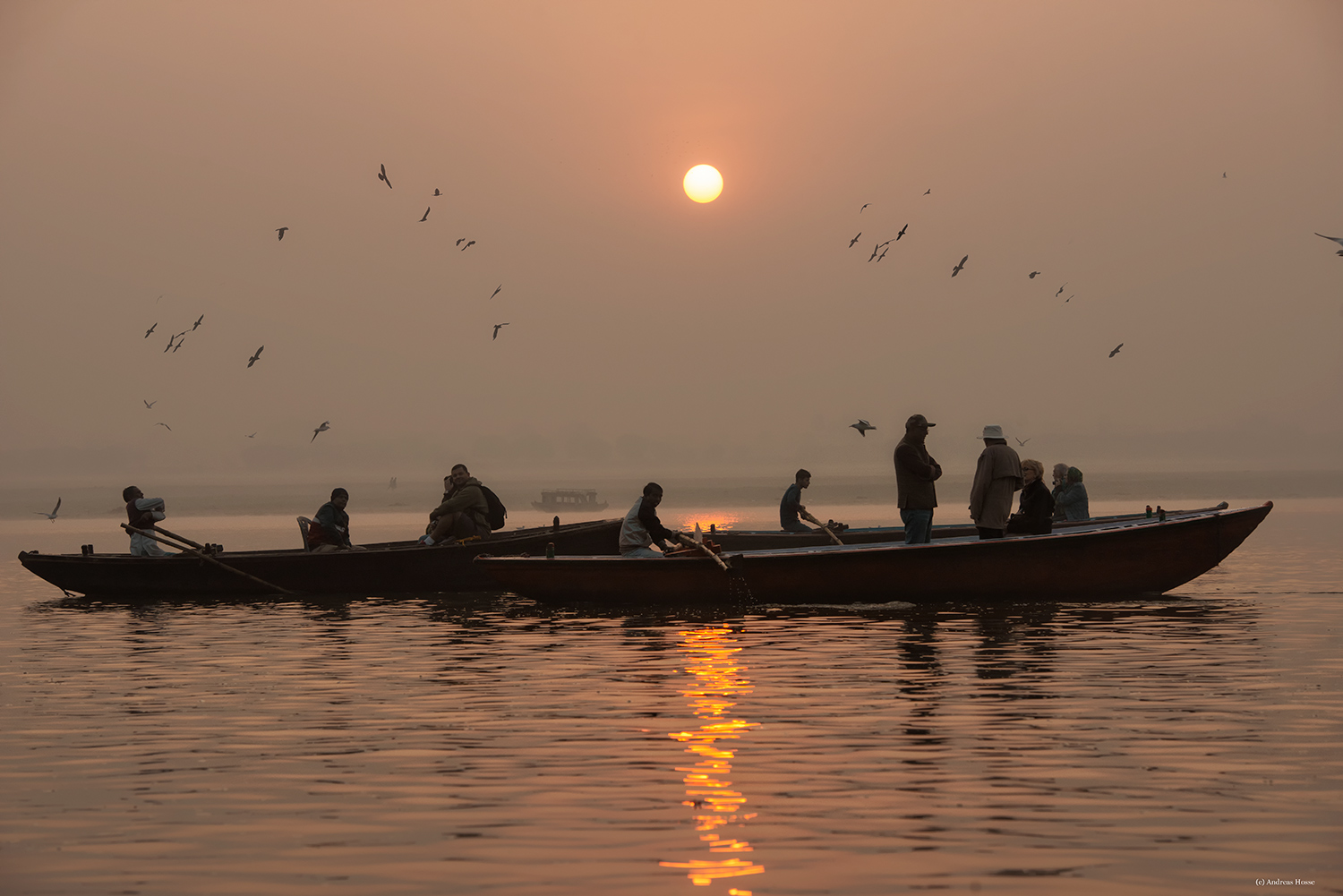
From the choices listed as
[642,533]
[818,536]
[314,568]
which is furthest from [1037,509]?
[314,568]

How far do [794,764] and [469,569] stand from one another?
14.3 m

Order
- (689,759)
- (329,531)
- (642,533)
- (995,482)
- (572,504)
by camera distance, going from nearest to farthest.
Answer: (689,759), (995,482), (642,533), (329,531), (572,504)

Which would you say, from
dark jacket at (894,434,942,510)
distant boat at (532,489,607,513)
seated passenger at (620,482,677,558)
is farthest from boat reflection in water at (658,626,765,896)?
distant boat at (532,489,607,513)

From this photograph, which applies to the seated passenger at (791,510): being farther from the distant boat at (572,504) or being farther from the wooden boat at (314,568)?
the distant boat at (572,504)

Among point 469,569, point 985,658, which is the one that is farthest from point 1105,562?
point 469,569

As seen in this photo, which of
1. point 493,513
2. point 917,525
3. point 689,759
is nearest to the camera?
point 689,759

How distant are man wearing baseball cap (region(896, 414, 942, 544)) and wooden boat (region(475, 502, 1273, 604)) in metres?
0.47

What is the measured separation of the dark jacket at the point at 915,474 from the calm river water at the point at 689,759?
1960 mm

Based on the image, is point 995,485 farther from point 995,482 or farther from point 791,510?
point 791,510

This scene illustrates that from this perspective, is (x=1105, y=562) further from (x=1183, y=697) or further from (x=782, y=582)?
(x=1183, y=697)

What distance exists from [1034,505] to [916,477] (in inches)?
81.0

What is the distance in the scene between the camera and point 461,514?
22609mm

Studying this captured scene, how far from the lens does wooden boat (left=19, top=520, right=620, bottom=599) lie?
22.3 metres

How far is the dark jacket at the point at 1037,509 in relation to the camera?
18891mm
